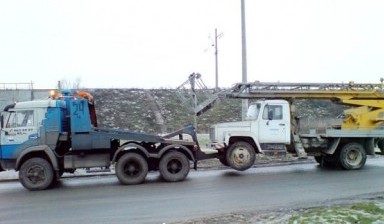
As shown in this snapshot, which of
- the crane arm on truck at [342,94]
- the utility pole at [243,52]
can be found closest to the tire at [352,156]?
the crane arm on truck at [342,94]

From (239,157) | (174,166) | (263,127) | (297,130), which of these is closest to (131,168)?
(174,166)

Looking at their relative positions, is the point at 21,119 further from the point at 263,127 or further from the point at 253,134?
the point at 263,127

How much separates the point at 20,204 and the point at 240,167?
696 cm

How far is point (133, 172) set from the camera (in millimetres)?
12516

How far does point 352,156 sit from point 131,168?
7.94m

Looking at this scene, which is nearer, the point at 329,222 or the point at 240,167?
the point at 329,222

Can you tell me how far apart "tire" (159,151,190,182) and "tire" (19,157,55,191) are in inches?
127

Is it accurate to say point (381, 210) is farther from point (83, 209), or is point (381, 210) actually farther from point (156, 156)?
point (156, 156)

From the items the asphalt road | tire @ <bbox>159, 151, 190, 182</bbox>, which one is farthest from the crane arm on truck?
tire @ <bbox>159, 151, 190, 182</bbox>

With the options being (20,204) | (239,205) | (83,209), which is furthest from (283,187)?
(20,204)

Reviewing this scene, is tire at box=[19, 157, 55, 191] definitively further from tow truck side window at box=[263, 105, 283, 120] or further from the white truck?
tow truck side window at box=[263, 105, 283, 120]

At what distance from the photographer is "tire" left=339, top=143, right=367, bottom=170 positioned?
14.8 metres

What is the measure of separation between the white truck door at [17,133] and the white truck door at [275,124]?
24.1ft

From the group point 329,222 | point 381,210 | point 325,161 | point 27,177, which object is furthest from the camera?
point 325,161
